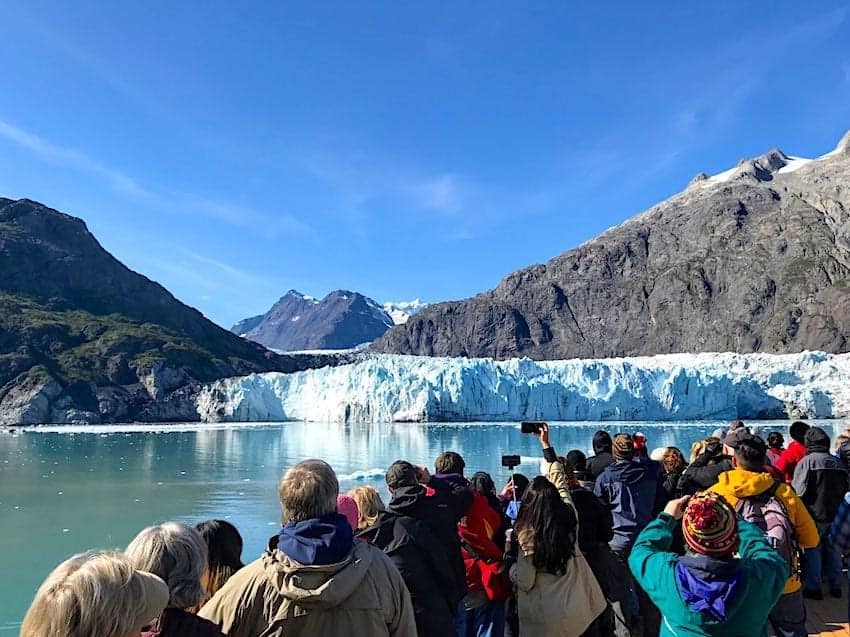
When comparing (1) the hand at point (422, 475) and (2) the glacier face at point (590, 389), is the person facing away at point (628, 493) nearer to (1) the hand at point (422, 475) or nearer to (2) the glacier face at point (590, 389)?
(1) the hand at point (422, 475)

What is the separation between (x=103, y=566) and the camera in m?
1.57

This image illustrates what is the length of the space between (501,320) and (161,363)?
60335 millimetres

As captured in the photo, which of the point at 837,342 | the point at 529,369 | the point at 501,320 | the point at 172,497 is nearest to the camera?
the point at 172,497

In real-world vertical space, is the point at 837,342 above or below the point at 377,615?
above

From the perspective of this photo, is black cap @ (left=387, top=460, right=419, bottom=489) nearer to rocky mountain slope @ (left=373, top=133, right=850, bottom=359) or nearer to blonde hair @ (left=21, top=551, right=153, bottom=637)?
blonde hair @ (left=21, top=551, right=153, bottom=637)

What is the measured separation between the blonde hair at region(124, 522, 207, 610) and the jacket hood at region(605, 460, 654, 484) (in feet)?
9.71

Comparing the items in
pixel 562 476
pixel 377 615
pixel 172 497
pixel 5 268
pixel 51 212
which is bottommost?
pixel 172 497

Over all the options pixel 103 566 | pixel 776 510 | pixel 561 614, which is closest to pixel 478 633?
pixel 561 614

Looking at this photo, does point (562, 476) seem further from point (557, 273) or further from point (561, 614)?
point (557, 273)

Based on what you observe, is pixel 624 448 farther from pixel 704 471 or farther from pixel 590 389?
pixel 590 389

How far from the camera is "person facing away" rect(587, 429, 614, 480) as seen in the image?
5066mm

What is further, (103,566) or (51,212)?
(51,212)

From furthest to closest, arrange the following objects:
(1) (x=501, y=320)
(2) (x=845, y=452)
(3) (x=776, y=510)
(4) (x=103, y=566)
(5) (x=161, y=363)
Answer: (1) (x=501, y=320) < (5) (x=161, y=363) < (2) (x=845, y=452) < (3) (x=776, y=510) < (4) (x=103, y=566)

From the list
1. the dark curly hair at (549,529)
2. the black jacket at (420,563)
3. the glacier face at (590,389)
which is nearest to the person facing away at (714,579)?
the dark curly hair at (549,529)
